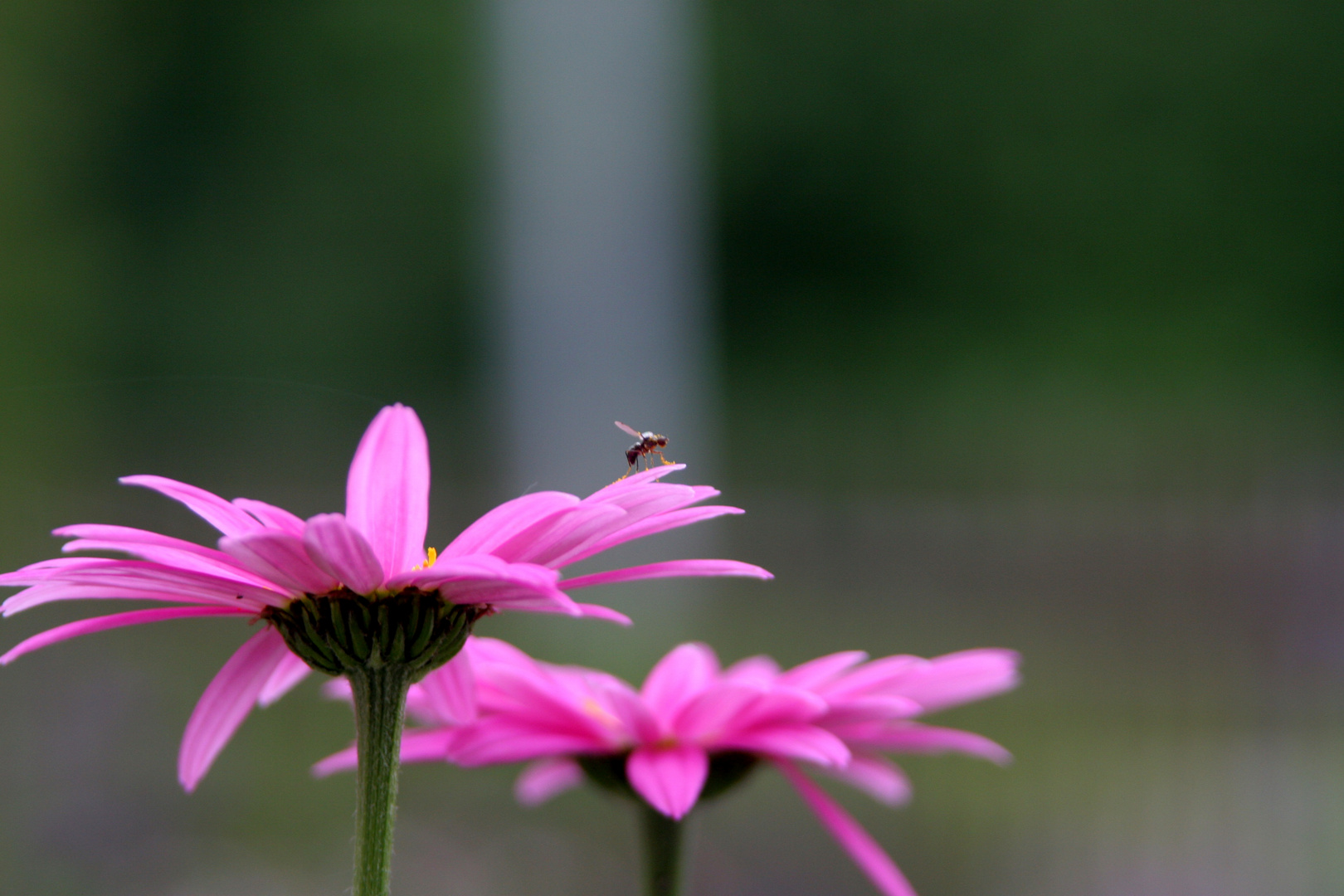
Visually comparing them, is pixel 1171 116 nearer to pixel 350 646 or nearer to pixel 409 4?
pixel 409 4

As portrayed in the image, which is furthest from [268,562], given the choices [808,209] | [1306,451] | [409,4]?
[808,209]

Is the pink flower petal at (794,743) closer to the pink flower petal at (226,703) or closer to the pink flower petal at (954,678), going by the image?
the pink flower petal at (954,678)

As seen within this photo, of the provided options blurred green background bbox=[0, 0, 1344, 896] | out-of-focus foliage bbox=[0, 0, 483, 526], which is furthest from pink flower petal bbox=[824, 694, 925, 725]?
out-of-focus foliage bbox=[0, 0, 483, 526]

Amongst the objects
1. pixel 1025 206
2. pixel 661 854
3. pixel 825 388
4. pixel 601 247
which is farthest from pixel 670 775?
pixel 1025 206

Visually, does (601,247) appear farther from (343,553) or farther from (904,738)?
(343,553)

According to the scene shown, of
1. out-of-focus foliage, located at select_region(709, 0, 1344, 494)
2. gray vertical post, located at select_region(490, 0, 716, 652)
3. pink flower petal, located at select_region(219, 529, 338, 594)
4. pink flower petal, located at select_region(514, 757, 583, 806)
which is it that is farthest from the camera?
out-of-focus foliage, located at select_region(709, 0, 1344, 494)

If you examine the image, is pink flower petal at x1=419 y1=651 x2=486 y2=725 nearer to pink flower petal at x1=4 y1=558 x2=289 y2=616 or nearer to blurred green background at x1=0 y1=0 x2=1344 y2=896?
pink flower petal at x1=4 y1=558 x2=289 y2=616
